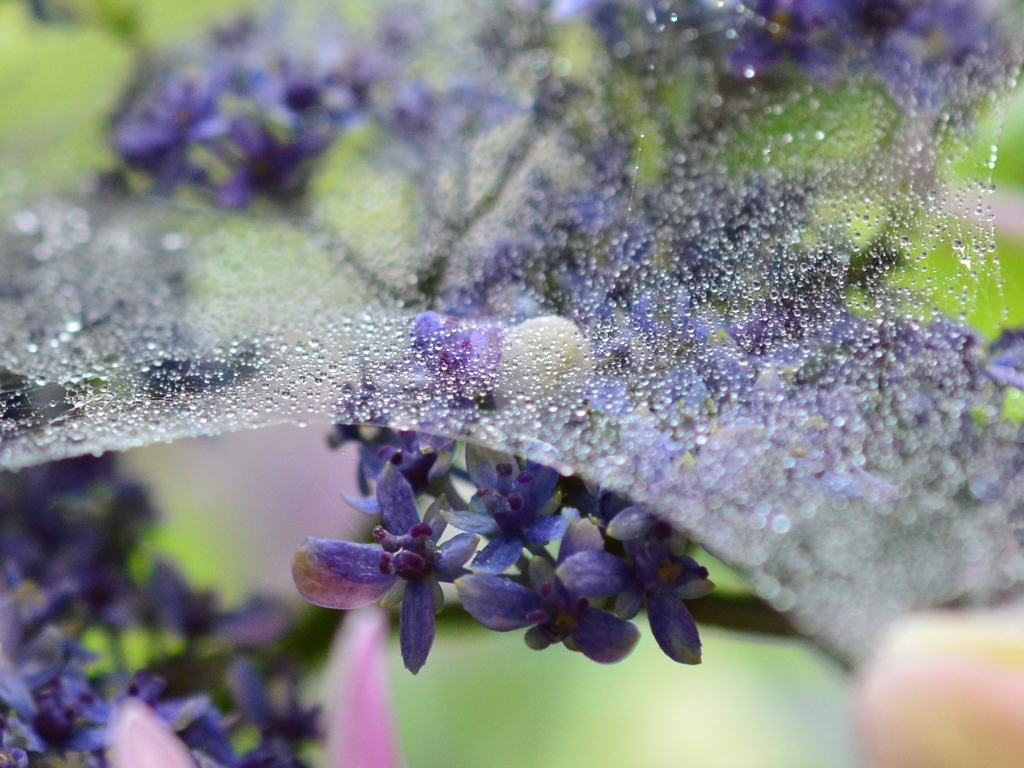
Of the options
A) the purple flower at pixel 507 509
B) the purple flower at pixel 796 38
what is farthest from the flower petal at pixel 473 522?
the purple flower at pixel 796 38

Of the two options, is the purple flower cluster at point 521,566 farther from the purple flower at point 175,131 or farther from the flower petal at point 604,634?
the purple flower at point 175,131

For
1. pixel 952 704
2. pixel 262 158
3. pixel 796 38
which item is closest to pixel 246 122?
pixel 262 158

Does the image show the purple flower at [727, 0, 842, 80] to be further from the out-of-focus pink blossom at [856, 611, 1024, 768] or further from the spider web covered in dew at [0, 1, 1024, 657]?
the out-of-focus pink blossom at [856, 611, 1024, 768]

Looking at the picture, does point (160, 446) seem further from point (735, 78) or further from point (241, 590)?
point (735, 78)

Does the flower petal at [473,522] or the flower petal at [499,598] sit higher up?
the flower petal at [473,522]

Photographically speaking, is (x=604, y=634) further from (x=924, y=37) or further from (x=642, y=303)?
(x=924, y=37)

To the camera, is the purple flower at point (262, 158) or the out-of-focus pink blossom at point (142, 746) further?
the purple flower at point (262, 158)

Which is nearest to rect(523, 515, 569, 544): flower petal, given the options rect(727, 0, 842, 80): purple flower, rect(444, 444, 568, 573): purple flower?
rect(444, 444, 568, 573): purple flower
